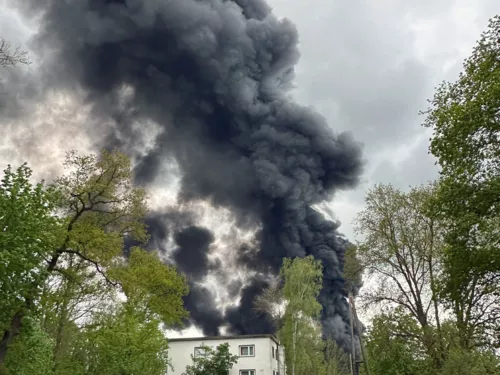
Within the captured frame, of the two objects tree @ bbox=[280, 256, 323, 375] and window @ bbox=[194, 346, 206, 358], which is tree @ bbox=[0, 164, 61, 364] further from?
window @ bbox=[194, 346, 206, 358]

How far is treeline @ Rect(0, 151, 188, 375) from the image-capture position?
1688 cm

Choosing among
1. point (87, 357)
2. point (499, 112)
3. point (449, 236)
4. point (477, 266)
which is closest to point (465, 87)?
point (499, 112)

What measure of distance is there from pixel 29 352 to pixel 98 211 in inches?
298

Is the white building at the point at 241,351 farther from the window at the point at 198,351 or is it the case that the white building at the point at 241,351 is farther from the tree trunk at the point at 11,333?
the tree trunk at the point at 11,333

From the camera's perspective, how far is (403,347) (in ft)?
90.7

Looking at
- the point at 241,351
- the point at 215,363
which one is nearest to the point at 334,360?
the point at 241,351

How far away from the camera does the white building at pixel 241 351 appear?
172 ft

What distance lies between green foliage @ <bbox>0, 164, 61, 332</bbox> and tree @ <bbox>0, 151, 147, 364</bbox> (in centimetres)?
103

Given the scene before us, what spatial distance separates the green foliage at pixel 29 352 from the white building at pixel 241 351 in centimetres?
3286

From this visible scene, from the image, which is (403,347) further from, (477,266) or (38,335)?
(38,335)

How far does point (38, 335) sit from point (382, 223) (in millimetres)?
21177

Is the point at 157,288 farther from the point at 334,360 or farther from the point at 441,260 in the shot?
the point at 334,360

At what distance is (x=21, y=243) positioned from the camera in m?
16.0

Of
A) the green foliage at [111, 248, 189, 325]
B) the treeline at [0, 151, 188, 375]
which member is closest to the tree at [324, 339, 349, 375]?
the green foliage at [111, 248, 189, 325]
